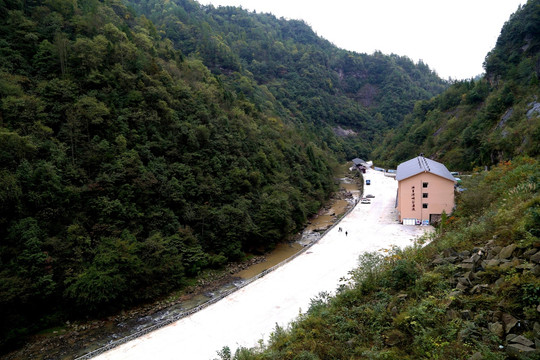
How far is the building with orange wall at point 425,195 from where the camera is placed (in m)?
26.4

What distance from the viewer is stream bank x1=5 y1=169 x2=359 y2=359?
15.5 meters

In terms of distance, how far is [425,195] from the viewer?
26922mm

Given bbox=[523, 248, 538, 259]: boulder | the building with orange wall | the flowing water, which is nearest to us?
bbox=[523, 248, 538, 259]: boulder

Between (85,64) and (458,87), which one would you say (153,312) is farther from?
(458,87)

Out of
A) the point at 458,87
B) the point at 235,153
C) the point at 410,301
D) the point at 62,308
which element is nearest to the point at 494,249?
the point at 410,301

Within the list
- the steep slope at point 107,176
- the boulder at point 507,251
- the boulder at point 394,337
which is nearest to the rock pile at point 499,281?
the boulder at point 507,251

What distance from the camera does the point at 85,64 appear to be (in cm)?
2512

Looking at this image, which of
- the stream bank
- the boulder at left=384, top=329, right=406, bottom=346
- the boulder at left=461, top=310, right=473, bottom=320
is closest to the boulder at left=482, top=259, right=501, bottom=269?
the boulder at left=461, top=310, right=473, bottom=320

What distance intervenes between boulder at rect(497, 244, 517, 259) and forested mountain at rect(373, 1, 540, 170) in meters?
20.5

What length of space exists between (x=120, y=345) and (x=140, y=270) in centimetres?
576

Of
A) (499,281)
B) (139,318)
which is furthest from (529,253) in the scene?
(139,318)

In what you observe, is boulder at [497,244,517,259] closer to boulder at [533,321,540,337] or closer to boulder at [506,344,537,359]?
boulder at [533,321,540,337]

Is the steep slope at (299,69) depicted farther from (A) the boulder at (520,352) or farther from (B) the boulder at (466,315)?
(A) the boulder at (520,352)

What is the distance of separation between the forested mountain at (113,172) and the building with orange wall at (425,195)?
35.4ft
